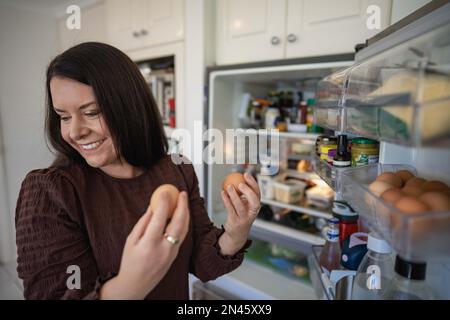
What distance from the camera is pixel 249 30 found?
109 centimetres

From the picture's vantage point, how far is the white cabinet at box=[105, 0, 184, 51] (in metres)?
1.17

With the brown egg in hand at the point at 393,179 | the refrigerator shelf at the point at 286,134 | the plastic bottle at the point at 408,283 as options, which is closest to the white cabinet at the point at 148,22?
the refrigerator shelf at the point at 286,134

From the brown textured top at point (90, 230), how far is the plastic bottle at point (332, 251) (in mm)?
234

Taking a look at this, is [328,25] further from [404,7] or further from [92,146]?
[92,146]

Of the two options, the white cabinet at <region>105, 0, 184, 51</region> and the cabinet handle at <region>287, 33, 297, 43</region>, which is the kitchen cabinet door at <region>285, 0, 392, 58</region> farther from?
the white cabinet at <region>105, 0, 184, 51</region>

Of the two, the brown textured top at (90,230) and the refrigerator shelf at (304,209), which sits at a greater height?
the brown textured top at (90,230)

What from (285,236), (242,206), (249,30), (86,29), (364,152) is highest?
(249,30)

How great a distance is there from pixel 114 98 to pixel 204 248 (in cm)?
40

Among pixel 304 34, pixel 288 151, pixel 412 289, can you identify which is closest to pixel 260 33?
pixel 304 34

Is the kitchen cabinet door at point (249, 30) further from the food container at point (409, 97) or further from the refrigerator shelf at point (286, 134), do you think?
the food container at point (409, 97)

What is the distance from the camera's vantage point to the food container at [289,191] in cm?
128

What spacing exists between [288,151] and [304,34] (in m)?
0.62

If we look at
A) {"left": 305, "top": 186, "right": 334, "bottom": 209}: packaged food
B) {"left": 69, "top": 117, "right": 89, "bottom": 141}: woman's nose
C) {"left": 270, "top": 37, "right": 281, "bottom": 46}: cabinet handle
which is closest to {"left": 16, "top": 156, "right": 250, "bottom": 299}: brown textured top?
{"left": 69, "top": 117, "right": 89, "bottom": 141}: woman's nose

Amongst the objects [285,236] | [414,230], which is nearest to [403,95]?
[414,230]
